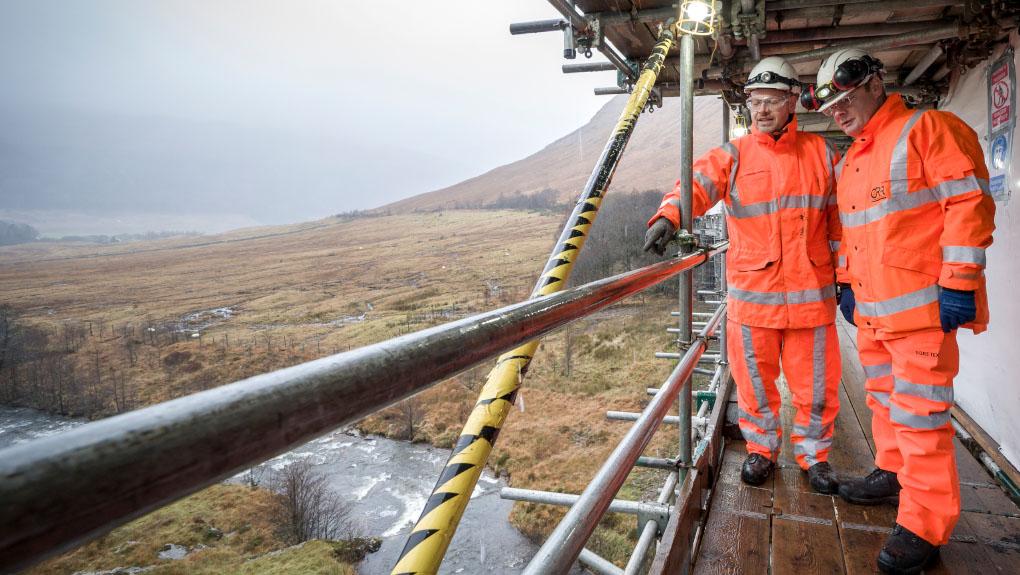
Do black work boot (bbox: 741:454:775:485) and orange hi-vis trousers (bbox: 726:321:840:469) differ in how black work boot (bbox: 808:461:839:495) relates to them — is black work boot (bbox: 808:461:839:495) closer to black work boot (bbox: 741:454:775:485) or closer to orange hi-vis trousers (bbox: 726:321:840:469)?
orange hi-vis trousers (bbox: 726:321:840:469)

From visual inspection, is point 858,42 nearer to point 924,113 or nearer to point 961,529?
point 924,113

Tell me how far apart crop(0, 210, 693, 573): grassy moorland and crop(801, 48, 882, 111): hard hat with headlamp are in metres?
2.49

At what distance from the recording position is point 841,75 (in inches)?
80.2

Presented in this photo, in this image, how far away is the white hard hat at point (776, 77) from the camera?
227cm

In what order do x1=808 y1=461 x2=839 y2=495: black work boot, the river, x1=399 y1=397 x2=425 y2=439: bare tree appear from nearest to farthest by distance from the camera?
x1=808 y1=461 x2=839 y2=495: black work boot
the river
x1=399 y1=397 x2=425 y2=439: bare tree

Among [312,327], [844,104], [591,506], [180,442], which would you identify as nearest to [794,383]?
[844,104]

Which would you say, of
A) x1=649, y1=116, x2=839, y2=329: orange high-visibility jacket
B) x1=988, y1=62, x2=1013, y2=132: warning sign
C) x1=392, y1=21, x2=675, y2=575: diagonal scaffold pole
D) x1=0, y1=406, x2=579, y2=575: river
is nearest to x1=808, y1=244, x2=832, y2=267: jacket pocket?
x1=649, y1=116, x2=839, y2=329: orange high-visibility jacket

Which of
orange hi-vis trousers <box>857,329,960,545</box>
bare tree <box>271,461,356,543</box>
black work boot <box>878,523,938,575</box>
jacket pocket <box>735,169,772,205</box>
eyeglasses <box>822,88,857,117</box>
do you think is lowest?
bare tree <box>271,461,356,543</box>

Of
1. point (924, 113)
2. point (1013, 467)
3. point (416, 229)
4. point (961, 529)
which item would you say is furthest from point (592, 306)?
point (416, 229)

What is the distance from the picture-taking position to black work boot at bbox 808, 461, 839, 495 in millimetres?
2232

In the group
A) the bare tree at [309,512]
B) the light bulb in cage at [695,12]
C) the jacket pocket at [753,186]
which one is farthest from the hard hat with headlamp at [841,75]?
the bare tree at [309,512]

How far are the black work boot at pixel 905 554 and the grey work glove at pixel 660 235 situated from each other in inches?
48.4

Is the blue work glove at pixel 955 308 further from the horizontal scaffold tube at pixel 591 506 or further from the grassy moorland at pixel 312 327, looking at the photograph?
the grassy moorland at pixel 312 327

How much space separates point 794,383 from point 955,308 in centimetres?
79
